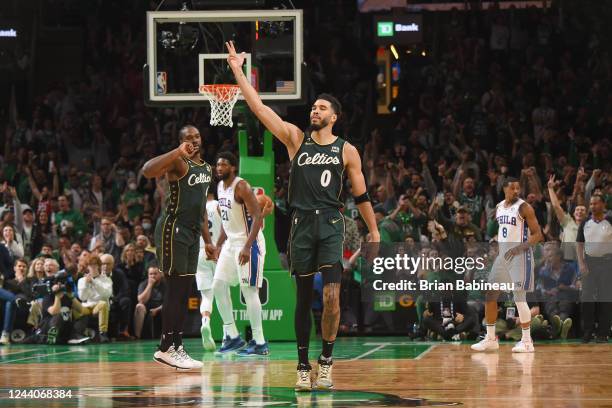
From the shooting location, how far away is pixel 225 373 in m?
10.7

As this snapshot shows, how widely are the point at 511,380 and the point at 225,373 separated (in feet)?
8.98

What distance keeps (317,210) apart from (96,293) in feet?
27.3

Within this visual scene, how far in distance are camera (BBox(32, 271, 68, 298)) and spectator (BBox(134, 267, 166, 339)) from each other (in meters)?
1.19

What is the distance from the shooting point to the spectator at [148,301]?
17.0 m

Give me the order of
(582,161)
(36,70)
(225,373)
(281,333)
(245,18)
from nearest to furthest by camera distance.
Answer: (225,373) < (245,18) < (281,333) < (582,161) < (36,70)

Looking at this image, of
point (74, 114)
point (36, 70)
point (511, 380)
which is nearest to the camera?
point (511, 380)

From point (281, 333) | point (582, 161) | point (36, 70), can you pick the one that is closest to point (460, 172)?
point (582, 161)

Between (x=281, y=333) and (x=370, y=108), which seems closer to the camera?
(x=281, y=333)

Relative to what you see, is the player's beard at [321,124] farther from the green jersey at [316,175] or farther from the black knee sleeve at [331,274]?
the black knee sleeve at [331,274]

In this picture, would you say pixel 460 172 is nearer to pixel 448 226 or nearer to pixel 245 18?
pixel 448 226

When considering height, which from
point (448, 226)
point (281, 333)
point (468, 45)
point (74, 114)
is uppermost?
point (468, 45)

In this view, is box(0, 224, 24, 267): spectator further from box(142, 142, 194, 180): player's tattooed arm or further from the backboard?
box(142, 142, 194, 180): player's tattooed arm

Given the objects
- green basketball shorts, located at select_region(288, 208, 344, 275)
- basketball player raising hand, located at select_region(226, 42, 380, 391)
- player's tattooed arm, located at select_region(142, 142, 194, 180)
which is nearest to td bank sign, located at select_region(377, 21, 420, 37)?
player's tattooed arm, located at select_region(142, 142, 194, 180)

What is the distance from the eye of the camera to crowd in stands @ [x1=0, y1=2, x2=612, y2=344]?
16.6 m
